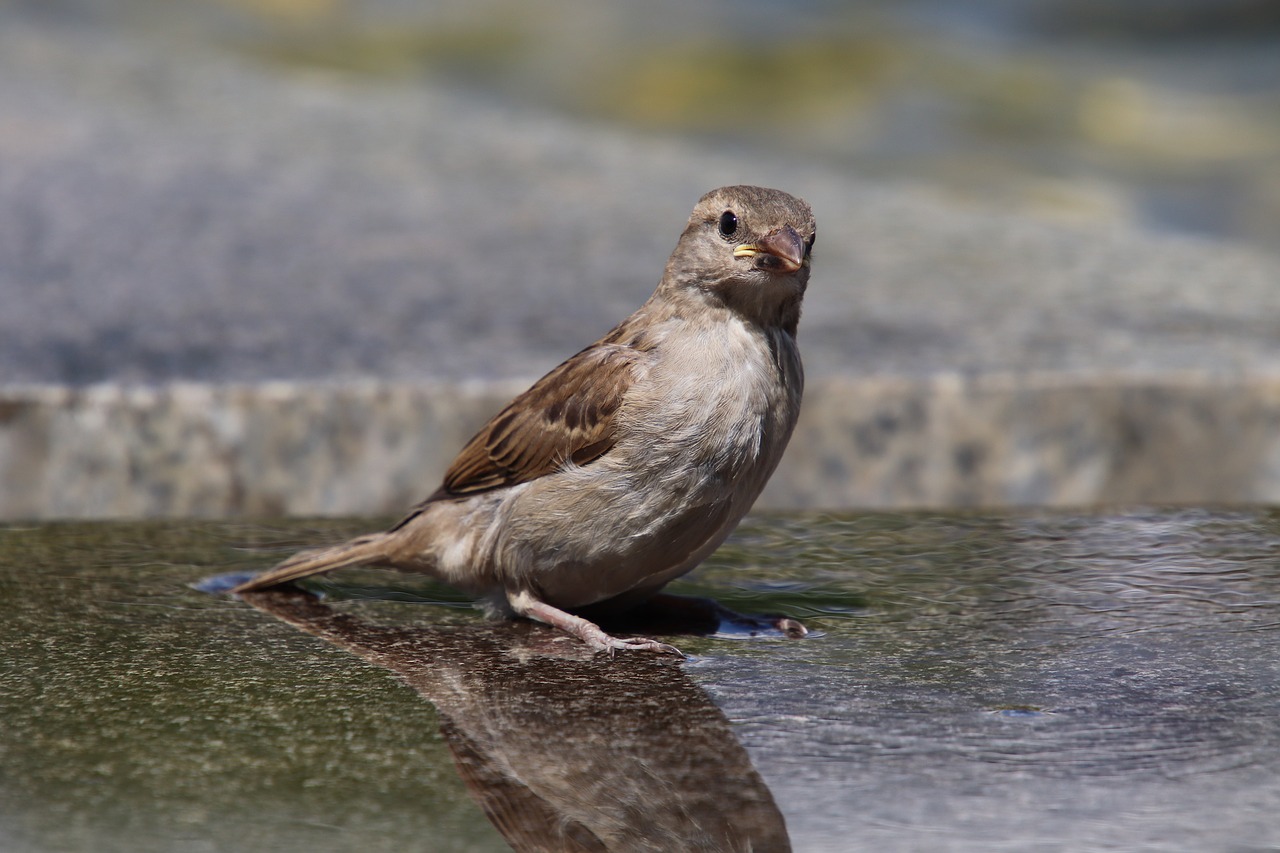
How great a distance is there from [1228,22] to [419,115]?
25.0 ft

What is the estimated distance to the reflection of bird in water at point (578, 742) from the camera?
2297 mm

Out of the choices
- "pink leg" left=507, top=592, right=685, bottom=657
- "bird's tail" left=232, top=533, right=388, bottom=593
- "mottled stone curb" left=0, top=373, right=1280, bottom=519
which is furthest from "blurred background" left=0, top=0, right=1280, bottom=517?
"pink leg" left=507, top=592, right=685, bottom=657

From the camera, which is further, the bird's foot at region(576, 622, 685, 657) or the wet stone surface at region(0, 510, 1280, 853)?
the bird's foot at region(576, 622, 685, 657)

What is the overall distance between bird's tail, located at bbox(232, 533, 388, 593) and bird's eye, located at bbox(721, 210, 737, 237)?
1027mm

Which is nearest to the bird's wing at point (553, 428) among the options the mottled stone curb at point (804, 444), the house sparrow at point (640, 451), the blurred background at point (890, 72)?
the house sparrow at point (640, 451)

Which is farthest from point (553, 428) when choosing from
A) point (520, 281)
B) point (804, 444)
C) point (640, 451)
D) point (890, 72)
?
point (890, 72)

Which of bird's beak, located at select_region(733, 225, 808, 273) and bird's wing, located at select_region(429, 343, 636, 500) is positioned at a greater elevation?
bird's beak, located at select_region(733, 225, 808, 273)

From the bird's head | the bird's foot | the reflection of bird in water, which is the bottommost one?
the reflection of bird in water

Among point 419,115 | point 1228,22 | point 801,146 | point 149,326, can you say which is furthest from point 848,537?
point 1228,22

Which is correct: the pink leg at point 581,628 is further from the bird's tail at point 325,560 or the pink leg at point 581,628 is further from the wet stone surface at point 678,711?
the bird's tail at point 325,560

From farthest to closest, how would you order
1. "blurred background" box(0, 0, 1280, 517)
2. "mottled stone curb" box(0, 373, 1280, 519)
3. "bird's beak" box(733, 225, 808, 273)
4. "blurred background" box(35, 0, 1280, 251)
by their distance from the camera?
1. "blurred background" box(35, 0, 1280, 251)
2. "blurred background" box(0, 0, 1280, 517)
3. "mottled stone curb" box(0, 373, 1280, 519)
4. "bird's beak" box(733, 225, 808, 273)

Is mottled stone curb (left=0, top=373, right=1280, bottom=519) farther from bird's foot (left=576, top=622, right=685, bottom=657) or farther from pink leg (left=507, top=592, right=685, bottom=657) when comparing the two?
bird's foot (left=576, top=622, right=685, bottom=657)

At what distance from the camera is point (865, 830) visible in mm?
2252

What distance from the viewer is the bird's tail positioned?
3715mm
